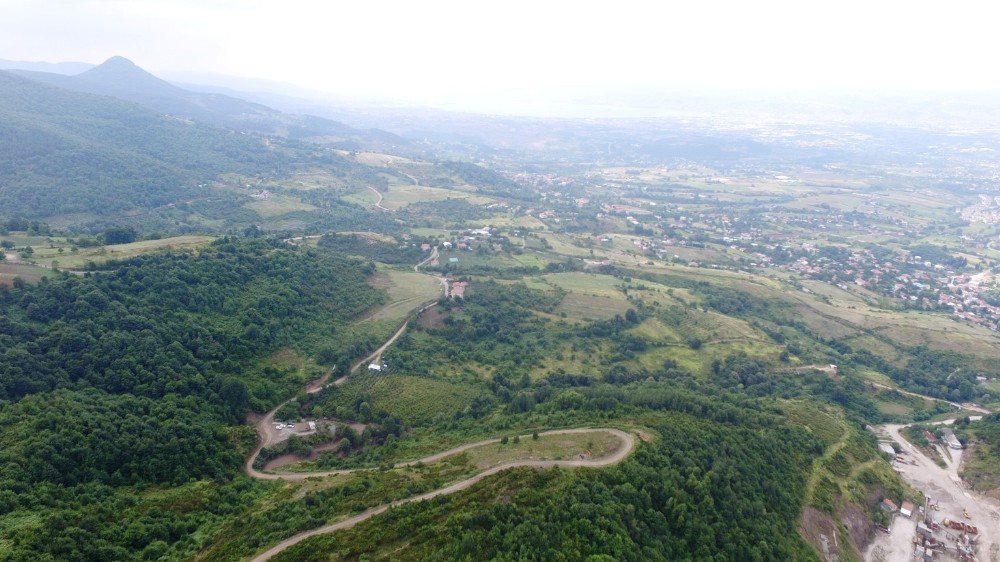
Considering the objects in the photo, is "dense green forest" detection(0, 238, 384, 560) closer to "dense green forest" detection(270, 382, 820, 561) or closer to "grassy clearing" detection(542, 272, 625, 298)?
→ "dense green forest" detection(270, 382, 820, 561)

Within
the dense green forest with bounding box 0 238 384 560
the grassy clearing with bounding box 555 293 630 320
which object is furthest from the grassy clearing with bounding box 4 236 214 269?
→ the grassy clearing with bounding box 555 293 630 320

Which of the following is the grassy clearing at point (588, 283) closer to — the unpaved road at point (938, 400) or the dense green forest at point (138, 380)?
the dense green forest at point (138, 380)

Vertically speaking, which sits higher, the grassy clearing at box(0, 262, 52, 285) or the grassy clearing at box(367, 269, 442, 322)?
the grassy clearing at box(0, 262, 52, 285)


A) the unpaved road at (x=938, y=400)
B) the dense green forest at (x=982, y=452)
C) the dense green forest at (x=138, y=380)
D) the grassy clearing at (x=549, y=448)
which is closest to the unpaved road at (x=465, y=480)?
the grassy clearing at (x=549, y=448)

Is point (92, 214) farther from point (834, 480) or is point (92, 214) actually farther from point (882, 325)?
point (882, 325)

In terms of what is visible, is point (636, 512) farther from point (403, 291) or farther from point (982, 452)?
point (403, 291)

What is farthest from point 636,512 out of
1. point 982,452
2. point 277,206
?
point 277,206

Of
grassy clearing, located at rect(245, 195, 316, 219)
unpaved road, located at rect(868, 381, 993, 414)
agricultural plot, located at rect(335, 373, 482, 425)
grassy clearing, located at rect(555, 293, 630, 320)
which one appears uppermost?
grassy clearing, located at rect(245, 195, 316, 219)
